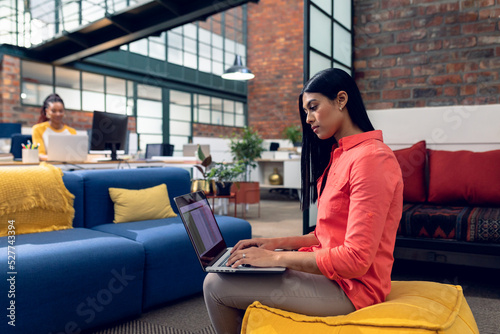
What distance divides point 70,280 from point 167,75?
8.23m

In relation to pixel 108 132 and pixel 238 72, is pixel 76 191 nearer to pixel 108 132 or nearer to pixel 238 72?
pixel 108 132

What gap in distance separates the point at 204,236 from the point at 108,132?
307 centimetres

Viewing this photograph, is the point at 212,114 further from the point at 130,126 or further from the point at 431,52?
the point at 431,52

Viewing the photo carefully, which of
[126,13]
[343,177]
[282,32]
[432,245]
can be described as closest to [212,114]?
[282,32]

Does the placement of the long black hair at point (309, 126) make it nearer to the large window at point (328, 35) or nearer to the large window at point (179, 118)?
the large window at point (328, 35)

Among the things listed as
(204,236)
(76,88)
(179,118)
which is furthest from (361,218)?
(179,118)

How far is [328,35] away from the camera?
3578mm

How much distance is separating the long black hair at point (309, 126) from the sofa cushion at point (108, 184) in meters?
1.58

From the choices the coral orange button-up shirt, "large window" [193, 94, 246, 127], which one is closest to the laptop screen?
the coral orange button-up shirt

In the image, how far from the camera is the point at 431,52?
3.50 meters

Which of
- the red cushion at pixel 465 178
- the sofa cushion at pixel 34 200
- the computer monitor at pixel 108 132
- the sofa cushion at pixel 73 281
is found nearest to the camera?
the sofa cushion at pixel 73 281

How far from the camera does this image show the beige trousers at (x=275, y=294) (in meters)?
1.07

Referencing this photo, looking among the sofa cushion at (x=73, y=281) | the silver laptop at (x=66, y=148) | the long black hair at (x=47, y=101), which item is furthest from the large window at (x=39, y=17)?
the sofa cushion at (x=73, y=281)

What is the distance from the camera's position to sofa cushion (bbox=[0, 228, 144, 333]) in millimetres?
1646
